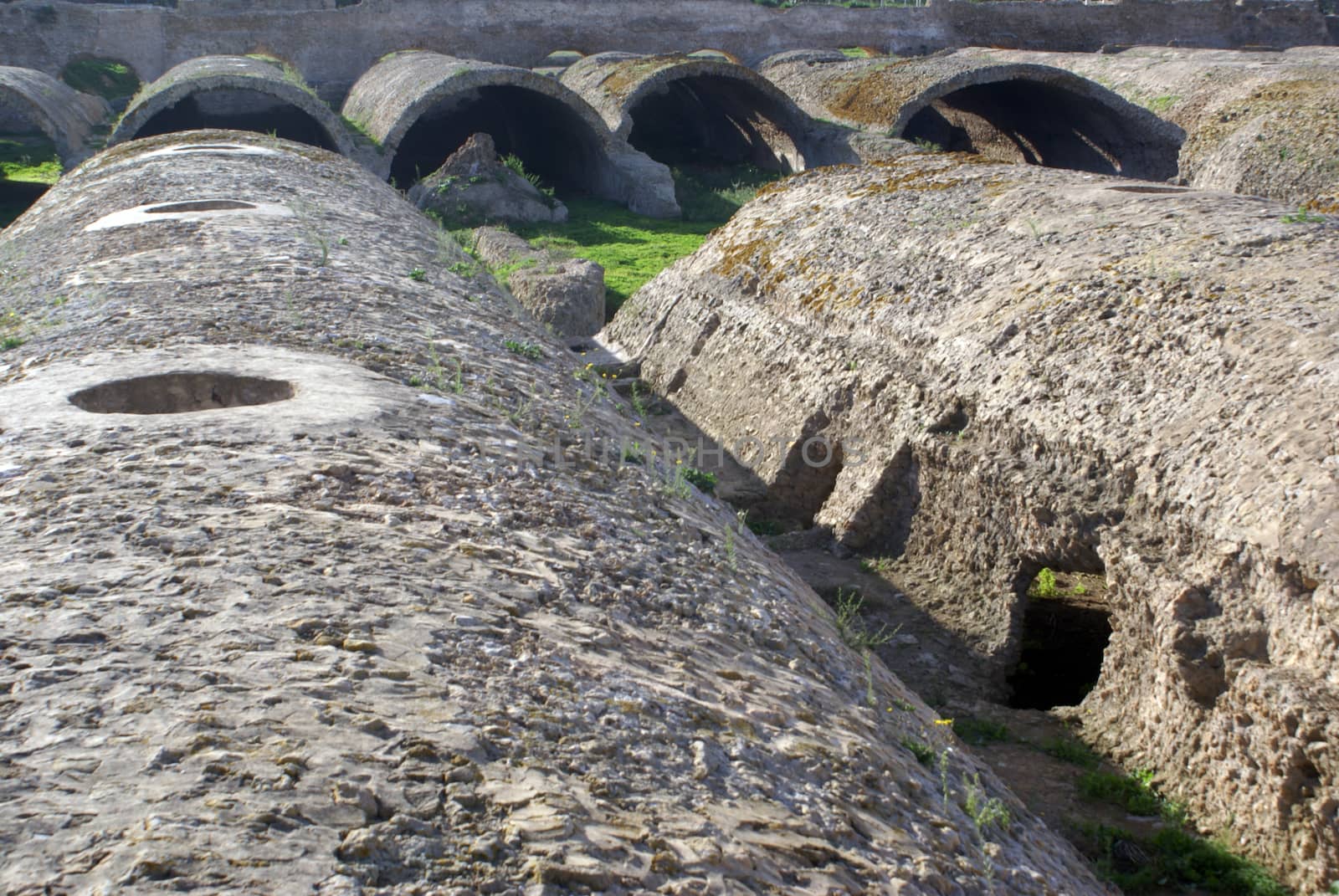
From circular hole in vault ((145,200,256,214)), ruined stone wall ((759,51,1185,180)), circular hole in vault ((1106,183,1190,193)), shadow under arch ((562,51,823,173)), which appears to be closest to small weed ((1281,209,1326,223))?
circular hole in vault ((1106,183,1190,193))

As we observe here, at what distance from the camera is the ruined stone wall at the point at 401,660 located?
2.46m

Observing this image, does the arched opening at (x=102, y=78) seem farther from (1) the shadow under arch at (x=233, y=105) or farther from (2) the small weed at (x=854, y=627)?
(2) the small weed at (x=854, y=627)

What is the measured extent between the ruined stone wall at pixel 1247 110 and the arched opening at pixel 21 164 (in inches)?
657

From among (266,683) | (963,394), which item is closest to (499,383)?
(963,394)

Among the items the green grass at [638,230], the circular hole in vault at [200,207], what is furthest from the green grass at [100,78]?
the circular hole in vault at [200,207]

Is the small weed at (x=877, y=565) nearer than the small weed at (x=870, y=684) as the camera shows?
No

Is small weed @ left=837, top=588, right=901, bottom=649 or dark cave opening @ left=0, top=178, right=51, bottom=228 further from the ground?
small weed @ left=837, top=588, right=901, bottom=649

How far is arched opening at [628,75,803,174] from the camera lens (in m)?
21.0

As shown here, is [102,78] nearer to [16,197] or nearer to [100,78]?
[100,78]

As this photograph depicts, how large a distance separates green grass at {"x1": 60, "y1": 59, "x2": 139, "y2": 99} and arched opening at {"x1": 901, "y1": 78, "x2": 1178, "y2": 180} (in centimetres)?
1864

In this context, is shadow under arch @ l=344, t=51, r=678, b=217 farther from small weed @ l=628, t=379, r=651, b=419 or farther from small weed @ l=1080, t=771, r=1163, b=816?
small weed @ l=1080, t=771, r=1163, b=816

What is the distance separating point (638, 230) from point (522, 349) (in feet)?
33.5

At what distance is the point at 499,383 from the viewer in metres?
5.78

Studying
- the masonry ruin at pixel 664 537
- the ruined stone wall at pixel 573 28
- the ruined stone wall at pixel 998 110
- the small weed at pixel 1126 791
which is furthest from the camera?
the ruined stone wall at pixel 573 28
